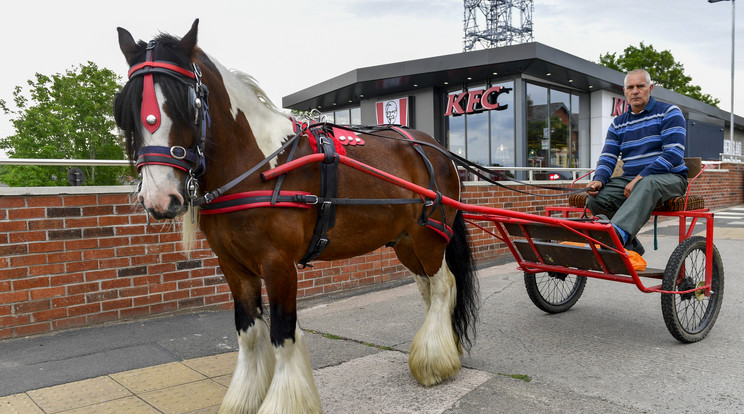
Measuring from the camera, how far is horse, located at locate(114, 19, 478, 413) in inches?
80.4

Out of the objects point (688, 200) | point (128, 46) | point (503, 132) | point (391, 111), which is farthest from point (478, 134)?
point (128, 46)

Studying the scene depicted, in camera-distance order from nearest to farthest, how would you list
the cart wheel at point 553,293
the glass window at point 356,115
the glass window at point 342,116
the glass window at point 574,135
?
the cart wheel at point 553,293 → the glass window at point 574,135 → the glass window at point 356,115 → the glass window at point 342,116

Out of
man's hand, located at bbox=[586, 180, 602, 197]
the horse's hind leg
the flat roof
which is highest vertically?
the flat roof

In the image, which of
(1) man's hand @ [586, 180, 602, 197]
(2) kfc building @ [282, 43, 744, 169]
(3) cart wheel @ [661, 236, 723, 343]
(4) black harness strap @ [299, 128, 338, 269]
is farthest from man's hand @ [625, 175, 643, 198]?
(2) kfc building @ [282, 43, 744, 169]

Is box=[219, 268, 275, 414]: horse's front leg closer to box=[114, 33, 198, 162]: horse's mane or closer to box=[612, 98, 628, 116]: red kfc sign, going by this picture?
box=[114, 33, 198, 162]: horse's mane

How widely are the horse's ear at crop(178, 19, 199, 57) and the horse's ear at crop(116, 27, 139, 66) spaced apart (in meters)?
0.20

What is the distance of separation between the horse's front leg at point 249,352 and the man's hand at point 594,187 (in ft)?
9.86

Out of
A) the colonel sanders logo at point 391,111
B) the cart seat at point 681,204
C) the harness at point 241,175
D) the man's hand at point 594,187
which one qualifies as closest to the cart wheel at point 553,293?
the man's hand at point 594,187

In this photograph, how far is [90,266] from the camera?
13.7ft

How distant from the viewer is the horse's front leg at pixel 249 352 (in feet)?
8.66

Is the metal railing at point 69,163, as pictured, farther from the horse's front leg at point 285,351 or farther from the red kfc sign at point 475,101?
the red kfc sign at point 475,101

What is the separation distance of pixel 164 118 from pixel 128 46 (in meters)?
0.42

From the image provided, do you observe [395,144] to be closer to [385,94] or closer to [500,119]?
[500,119]

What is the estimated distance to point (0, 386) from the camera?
309 centimetres
